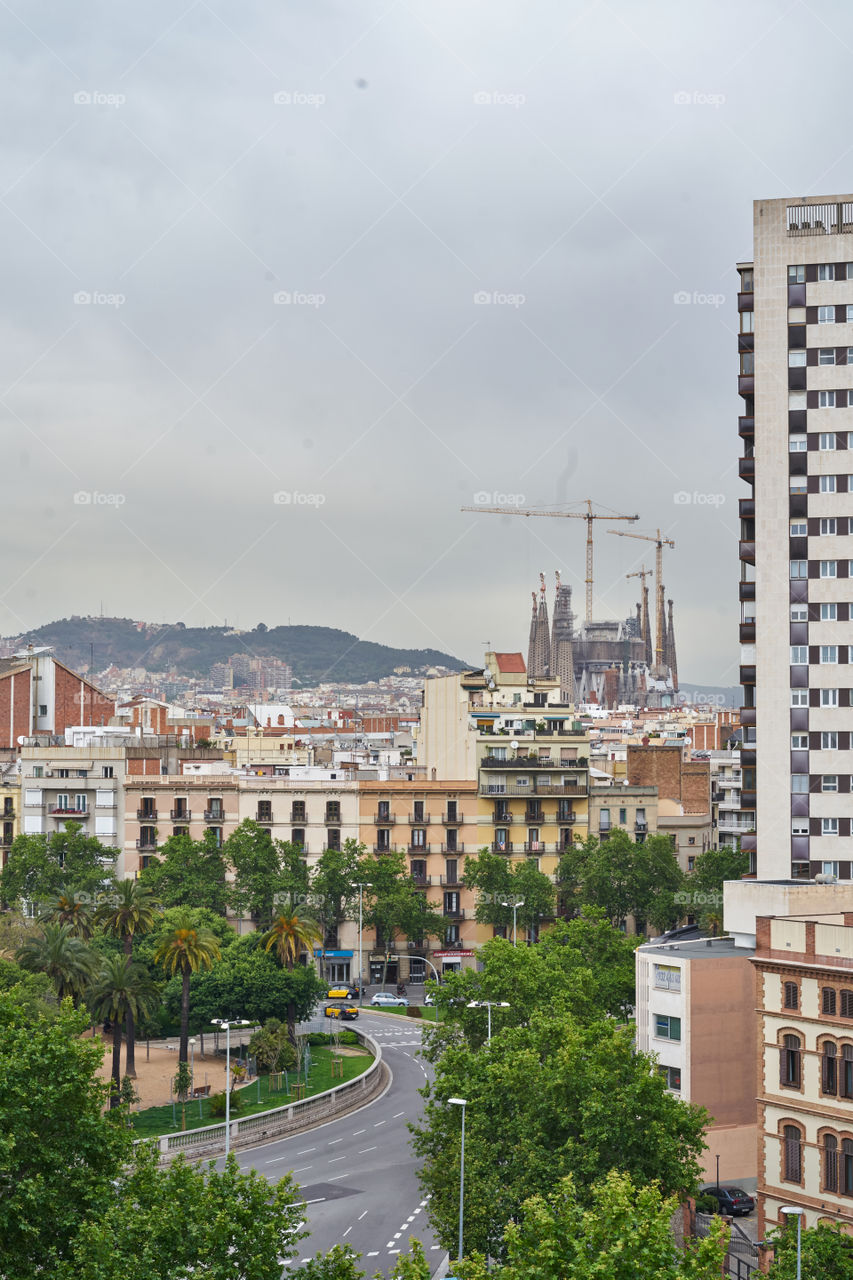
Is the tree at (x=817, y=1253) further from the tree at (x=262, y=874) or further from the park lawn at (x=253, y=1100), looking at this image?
the tree at (x=262, y=874)

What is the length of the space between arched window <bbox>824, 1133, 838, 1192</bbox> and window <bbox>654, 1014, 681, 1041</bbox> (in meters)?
11.5

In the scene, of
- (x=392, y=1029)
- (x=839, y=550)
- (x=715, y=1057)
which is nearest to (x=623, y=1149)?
(x=715, y=1057)

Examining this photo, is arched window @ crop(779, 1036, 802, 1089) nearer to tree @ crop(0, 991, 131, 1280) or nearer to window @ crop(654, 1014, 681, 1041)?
window @ crop(654, 1014, 681, 1041)

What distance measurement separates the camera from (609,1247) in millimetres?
27844

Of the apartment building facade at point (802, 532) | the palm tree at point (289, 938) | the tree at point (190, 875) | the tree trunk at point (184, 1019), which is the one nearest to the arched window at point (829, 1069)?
the apartment building facade at point (802, 532)

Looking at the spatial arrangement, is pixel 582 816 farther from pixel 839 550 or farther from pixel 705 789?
pixel 839 550

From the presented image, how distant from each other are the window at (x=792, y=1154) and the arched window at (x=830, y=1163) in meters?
0.96

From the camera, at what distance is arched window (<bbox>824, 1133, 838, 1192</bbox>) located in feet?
139

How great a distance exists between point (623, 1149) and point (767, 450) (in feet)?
135

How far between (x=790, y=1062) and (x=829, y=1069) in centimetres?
150

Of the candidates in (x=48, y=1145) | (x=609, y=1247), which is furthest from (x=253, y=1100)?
(x=609, y=1247)

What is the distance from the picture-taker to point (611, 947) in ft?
237

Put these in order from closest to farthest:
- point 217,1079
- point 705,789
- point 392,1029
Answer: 1. point 217,1079
2. point 392,1029
3. point 705,789

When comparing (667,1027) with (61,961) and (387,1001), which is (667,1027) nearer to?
(61,961)
